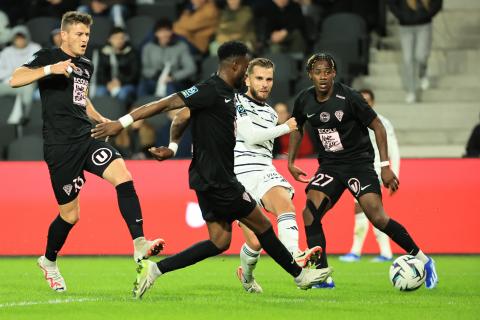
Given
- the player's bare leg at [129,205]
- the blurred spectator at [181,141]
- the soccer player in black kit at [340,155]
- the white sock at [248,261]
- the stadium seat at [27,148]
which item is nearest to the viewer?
the player's bare leg at [129,205]

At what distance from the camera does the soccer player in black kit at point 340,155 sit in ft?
35.4

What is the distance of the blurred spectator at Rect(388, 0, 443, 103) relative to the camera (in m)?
18.0

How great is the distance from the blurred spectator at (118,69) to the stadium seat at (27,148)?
174 centimetres

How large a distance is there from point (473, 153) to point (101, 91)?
6117 millimetres

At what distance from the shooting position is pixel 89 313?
870 cm

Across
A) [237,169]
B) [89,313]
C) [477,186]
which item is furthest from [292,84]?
[89,313]

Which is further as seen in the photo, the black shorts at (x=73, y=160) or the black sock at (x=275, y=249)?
the black shorts at (x=73, y=160)

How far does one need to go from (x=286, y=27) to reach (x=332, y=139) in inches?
317

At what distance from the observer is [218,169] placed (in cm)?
917

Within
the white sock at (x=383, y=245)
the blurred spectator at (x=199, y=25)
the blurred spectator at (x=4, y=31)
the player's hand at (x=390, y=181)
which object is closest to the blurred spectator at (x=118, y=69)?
the blurred spectator at (x=199, y=25)

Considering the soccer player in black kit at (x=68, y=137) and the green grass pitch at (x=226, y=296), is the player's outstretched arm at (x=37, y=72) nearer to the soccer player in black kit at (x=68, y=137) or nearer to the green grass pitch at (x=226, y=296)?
the soccer player in black kit at (x=68, y=137)

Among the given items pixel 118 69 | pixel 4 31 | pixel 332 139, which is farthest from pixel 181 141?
pixel 332 139

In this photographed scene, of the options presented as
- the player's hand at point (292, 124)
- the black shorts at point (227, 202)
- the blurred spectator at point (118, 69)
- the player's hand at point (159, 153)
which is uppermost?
the player's hand at point (159, 153)

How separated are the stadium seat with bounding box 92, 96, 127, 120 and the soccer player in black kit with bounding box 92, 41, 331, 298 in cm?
852
